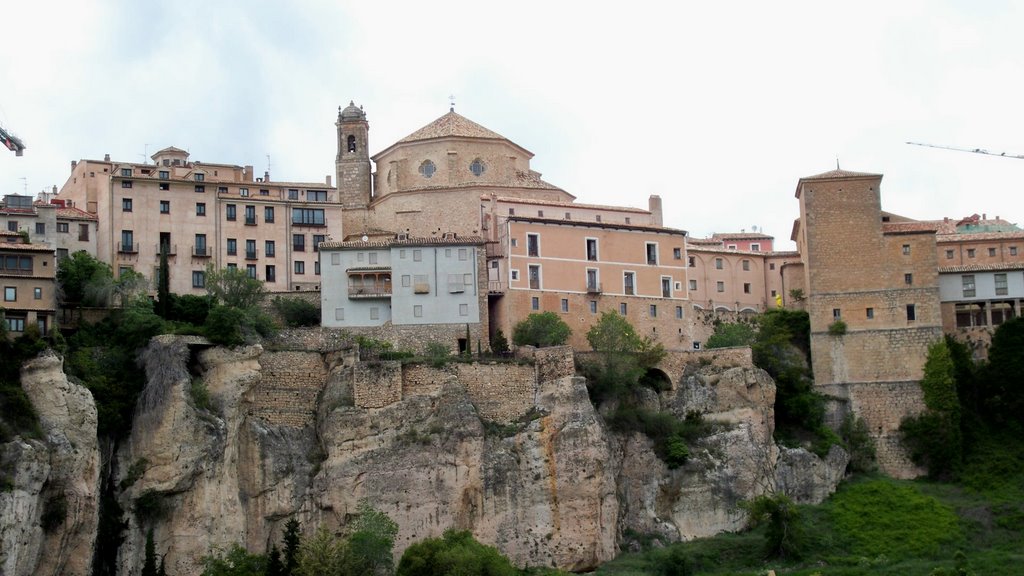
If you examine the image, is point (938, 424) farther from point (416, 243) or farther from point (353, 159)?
point (353, 159)

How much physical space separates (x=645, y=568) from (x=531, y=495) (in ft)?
16.7

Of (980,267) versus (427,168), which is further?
(427,168)

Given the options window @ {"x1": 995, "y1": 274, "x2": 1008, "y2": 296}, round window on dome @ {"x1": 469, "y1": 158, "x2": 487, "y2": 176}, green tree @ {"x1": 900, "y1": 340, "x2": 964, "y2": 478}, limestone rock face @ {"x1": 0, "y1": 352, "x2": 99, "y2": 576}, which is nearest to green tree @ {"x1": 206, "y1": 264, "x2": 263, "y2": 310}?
limestone rock face @ {"x1": 0, "y1": 352, "x2": 99, "y2": 576}

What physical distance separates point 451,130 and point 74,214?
18.9 metres

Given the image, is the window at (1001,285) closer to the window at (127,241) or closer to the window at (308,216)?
the window at (308,216)

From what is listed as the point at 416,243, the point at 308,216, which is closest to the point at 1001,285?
the point at 416,243

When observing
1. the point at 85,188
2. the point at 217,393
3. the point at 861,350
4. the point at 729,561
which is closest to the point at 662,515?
the point at 729,561

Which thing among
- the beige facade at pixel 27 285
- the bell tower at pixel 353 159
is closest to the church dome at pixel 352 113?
the bell tower at pixel 353 159

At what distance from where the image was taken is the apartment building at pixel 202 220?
80.9 metres

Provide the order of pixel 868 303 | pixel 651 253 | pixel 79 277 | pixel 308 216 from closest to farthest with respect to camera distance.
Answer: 1. pixel 79 277
2. pixel 868 303
3. pixel 651 253
4. pixel 308 216

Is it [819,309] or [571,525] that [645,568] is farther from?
[819,309]

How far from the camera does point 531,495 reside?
236 ft

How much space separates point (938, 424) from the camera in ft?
258

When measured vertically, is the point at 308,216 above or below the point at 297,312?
above
